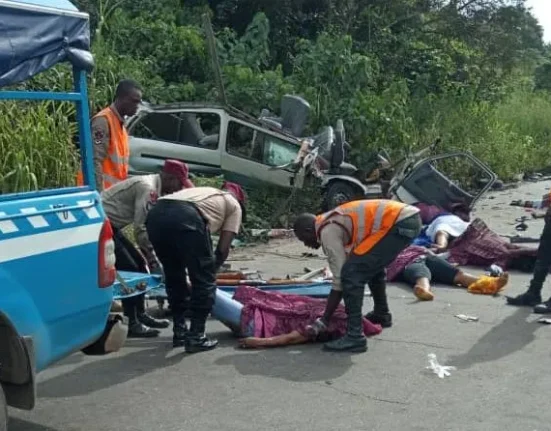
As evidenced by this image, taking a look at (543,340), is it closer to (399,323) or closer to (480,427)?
(399,323)

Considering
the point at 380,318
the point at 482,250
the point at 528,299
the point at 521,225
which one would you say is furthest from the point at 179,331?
the point at 521,225

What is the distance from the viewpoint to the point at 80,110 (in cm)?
462

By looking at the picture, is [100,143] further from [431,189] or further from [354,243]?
[431,189]

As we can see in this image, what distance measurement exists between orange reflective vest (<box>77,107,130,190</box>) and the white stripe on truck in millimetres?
2614

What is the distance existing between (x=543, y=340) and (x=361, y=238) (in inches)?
71.5

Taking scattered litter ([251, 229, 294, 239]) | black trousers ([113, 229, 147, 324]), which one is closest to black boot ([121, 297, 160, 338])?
black trousers ([113, 229, 147, 324])

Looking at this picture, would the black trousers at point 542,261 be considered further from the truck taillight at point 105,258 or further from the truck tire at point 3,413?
the truck tire at point 3,413

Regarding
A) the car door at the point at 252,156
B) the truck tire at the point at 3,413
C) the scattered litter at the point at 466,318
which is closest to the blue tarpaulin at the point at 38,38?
the truck tire at the point at 3,413

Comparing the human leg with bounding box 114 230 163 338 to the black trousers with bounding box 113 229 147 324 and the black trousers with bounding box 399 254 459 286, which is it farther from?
the black trousers with bounding box 399 254 459 286

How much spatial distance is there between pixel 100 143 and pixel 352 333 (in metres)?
2.50

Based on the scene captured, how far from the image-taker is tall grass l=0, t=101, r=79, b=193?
7773mm

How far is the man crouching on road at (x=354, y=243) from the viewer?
6.63m

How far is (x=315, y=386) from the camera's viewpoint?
19.4 ft

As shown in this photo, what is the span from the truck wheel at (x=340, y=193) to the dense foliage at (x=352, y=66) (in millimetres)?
2860
